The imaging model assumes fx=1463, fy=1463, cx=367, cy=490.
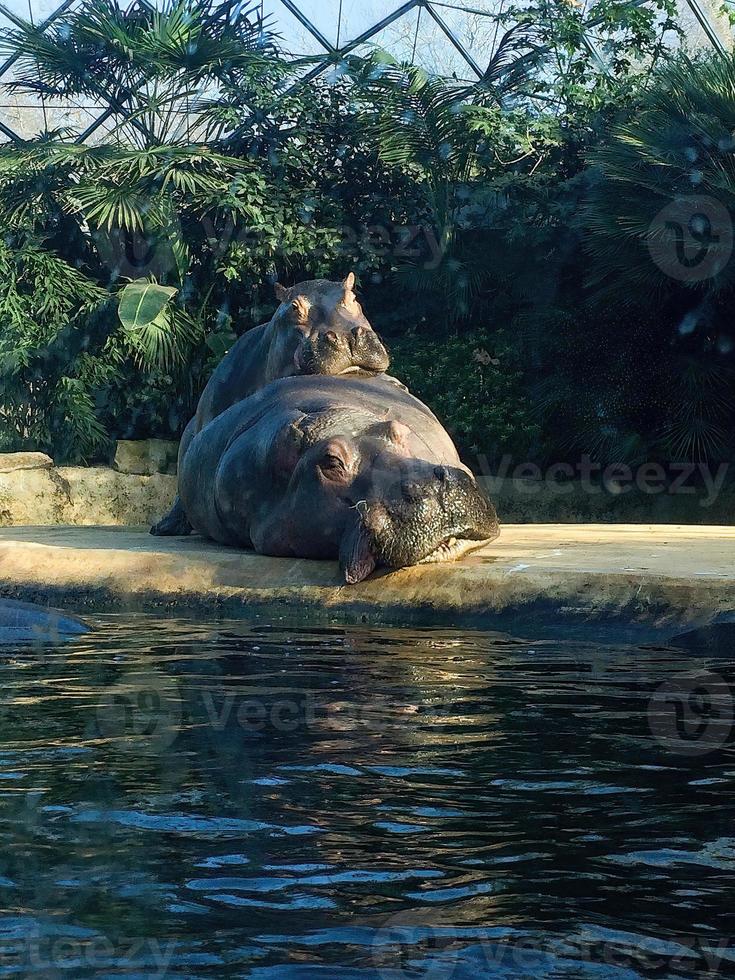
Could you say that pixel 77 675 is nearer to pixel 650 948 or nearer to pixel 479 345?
pixel 650 948

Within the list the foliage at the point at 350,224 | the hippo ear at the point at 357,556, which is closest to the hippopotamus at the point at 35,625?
the hippo ear at the point at 357,556

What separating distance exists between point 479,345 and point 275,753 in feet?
34.7

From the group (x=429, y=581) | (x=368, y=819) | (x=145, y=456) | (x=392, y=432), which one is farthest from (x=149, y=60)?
(x=368, y=819)

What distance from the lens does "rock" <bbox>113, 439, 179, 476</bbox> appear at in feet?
45.7

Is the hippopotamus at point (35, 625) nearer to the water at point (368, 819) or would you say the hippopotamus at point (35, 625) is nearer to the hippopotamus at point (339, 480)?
the water at point (368, 819)

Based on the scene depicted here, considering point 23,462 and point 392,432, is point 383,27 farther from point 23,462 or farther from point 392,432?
point 392,432

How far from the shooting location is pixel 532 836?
313 cm

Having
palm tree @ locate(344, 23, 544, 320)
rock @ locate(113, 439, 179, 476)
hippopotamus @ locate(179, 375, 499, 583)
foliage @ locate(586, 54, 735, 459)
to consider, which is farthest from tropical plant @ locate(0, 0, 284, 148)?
hippopotamus @ locate(179, 375, 499, 583)

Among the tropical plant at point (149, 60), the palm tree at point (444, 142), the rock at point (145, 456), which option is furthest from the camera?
the tropical plant at point (149, 60)

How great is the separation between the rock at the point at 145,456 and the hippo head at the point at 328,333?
535 cm

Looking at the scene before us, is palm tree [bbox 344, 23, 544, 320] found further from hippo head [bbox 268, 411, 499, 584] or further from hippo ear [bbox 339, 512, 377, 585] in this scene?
hippo ear [bbox 339, 512, 377, 585]

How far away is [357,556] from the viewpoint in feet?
22.9

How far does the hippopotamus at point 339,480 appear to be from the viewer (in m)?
7.03

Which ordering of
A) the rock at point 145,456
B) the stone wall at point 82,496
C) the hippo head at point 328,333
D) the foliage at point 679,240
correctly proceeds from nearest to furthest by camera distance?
the hippo head at point 328,333
the foliage at point 679,240
the stone wall at point 82,496
the rock at point 145,456
